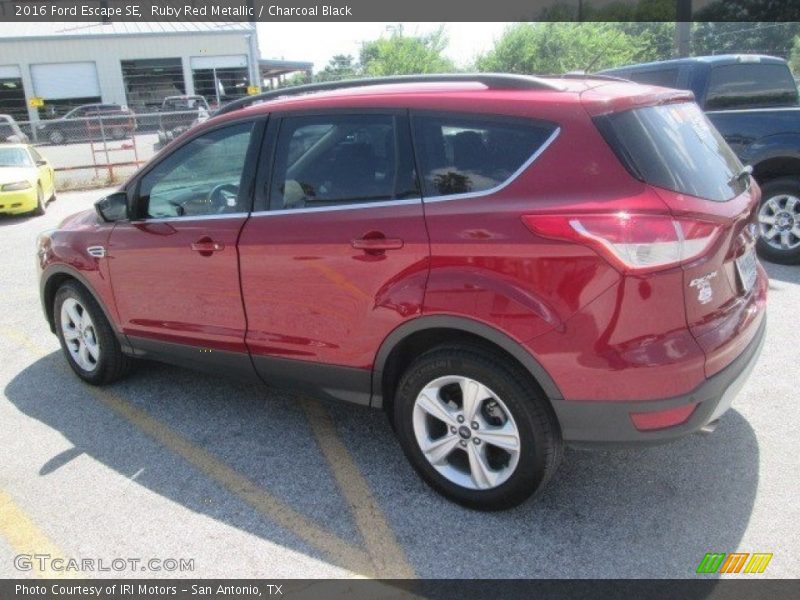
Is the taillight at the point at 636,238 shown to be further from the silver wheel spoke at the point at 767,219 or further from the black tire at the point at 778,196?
the silver wheel spoke at the point at 767,219

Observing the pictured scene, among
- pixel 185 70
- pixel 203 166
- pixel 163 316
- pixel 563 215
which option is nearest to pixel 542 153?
pixel 563 215

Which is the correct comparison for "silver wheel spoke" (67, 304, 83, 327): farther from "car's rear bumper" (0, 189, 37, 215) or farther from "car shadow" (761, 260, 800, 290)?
"car's rear bumper" (0, 189, 37, 215)

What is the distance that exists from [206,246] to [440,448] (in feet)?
5.42

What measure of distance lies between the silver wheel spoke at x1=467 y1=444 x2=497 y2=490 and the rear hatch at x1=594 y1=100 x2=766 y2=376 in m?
0.99

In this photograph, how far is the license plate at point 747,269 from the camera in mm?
2893

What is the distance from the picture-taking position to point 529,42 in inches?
1495

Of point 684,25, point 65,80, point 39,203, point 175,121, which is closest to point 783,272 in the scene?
point 684,25

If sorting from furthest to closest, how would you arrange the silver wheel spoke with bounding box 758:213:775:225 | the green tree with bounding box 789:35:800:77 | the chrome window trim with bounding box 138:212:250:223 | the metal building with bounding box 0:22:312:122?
the metal building with bounding box 0:22:312:122, the green tree with bounding box 789:35:800:77, the silver wheel spoke with bounding box 758:213:775:225, the chrome window trim with bounding box 138:212:250:223

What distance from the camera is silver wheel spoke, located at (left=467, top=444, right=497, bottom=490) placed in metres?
2.94

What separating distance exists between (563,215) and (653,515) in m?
1.40

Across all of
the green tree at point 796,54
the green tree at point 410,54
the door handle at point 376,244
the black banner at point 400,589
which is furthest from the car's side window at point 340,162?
the green tree at point 410,54

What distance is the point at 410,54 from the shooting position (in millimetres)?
41375

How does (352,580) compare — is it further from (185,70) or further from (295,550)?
(185,70)

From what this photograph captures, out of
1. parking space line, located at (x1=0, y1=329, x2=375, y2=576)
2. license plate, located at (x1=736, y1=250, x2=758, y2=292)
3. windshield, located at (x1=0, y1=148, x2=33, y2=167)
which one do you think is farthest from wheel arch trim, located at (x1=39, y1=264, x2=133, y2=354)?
windshield, located at (x1=0, y1=148, x2=33, y2=167)
